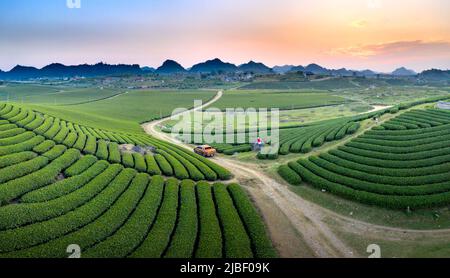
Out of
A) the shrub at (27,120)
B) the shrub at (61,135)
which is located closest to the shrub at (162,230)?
the shrub at (61,135)

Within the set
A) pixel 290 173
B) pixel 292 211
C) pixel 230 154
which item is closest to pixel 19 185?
pixel 292 211

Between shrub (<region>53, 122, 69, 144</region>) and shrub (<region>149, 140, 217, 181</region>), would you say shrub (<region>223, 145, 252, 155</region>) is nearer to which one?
shrub (<region>149, 140, 217, 181</region>)

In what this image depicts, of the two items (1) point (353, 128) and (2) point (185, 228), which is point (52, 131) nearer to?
(2) point (185, 228)

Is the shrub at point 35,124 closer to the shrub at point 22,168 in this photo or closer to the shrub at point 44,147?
the shrub at point 44,147

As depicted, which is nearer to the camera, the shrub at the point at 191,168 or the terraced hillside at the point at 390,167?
the terraced hillside at the point at 390,167

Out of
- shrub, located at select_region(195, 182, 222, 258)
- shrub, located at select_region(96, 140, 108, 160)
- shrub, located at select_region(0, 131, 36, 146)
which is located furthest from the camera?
shrub, located at select_region(96, 140, 108, 160)

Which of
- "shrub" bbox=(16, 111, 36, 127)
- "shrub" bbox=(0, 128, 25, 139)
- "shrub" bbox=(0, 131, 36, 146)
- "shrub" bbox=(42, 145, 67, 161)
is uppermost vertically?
"shrub" bbox=(16, 111, 36, 127)

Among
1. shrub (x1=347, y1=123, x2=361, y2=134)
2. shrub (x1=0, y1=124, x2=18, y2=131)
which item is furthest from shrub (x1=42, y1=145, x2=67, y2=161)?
shrub (x1=347, y1=123, x2=361, y2=134)
